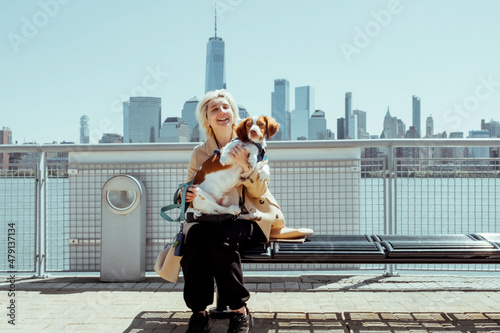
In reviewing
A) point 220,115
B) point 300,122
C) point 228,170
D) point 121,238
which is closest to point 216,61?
point 300,122

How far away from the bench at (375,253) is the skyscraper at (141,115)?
3.21m

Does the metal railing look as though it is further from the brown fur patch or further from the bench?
the brown fur patch

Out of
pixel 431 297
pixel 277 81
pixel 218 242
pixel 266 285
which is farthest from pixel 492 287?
pixel 277 81

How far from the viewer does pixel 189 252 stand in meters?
3.20

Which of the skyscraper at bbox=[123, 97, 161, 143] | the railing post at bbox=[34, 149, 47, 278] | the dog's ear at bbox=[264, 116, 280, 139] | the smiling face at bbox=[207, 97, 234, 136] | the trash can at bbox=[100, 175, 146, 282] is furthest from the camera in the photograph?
the skyscraper at bbox=[123, 97, 161, 143]

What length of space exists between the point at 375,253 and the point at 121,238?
263 centimetres

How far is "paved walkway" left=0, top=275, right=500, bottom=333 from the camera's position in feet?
11.6

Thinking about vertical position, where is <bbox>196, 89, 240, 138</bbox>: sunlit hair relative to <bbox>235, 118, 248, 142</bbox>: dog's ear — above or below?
above

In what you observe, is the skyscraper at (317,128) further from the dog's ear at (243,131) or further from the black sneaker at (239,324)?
the black sneaker at (239,324)

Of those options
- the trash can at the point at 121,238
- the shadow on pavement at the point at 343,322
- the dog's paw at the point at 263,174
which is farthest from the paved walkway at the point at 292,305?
the dog's paw at the point at 263,174

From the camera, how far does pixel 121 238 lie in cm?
493

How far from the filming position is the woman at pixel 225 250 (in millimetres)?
3131

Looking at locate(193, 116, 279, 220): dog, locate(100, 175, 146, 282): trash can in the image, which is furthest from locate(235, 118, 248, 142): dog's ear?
locate(100, 175, 146, 282): trash can

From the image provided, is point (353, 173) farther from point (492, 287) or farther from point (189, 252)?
point (189, 252)
